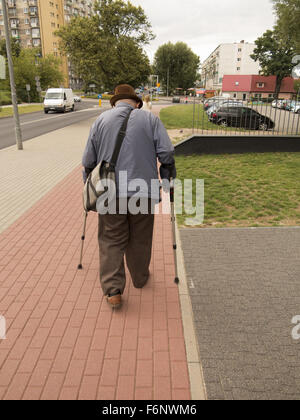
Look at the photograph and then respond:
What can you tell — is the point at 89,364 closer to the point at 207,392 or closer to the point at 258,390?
the point at 207,392

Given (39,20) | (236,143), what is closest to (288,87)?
(39,20)

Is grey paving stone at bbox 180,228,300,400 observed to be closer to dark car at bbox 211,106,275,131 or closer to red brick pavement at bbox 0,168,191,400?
red brick pavement at bbox 0,168,191,400

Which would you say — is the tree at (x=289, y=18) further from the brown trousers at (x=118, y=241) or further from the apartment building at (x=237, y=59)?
the apartment building at (x=237, y=59)

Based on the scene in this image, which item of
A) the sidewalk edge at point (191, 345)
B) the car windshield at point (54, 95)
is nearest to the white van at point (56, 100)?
the car windshield at point (54, 95)

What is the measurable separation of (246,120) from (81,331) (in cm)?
1014

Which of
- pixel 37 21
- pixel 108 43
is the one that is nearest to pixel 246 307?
pixel 108 43

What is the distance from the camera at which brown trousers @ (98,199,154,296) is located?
324cm

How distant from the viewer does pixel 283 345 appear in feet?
9.27

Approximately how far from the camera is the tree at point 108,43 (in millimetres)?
23250

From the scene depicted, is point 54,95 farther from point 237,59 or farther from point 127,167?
point 237,59

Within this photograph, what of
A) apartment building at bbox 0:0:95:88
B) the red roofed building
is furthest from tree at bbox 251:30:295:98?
apartment building at bbox 0:0:95:88

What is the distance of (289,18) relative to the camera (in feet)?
42.7

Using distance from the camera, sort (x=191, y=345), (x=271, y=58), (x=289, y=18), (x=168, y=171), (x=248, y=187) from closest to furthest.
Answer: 1. (x=191, y=345)
2. (x=168, y=171)
3. (x=248, y=187)
4. (x=289, y=18)
5. (x=271, y=58)

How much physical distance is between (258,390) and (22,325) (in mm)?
2073
